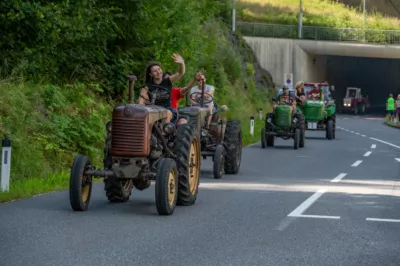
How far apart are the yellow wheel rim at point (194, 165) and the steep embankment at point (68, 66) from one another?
2.41 m

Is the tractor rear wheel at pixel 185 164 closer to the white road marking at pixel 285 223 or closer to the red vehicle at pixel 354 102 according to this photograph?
the white road marking at pixel 285 223

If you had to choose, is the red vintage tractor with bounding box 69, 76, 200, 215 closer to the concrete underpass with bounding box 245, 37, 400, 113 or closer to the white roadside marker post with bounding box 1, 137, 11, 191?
the white roadside marker post with bounding box 1, 137, 11, 191

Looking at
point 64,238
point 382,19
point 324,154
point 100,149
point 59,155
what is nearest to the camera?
point 64,238

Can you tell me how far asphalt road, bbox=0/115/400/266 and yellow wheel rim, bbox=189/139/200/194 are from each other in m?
0.34

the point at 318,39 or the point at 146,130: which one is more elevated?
the point at 318,39

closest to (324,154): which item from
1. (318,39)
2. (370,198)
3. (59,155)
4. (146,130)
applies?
(59,155)

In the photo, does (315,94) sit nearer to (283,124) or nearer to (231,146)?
(283,124)

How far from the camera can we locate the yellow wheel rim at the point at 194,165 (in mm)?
14293

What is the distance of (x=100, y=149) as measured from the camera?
20953 mm

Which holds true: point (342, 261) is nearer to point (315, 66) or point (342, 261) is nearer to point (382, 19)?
point (315, 66)

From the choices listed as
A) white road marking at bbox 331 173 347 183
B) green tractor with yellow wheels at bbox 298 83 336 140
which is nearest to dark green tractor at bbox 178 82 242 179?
white road marking at bbox 331 173 347 183

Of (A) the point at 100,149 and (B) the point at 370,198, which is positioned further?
(A) the point at 100,149

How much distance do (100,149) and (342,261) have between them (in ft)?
39.9

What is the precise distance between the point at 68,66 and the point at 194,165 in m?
11.3
